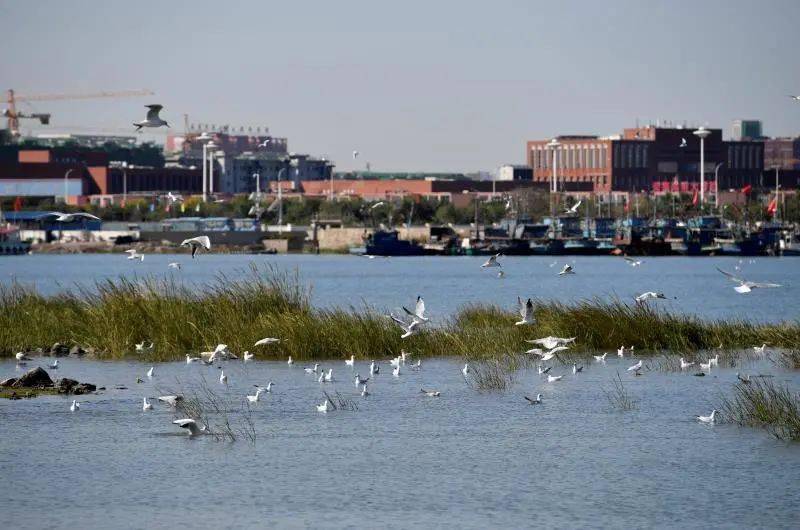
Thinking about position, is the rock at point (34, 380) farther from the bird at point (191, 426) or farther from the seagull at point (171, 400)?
the bird at point (191, 426)

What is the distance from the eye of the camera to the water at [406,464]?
2075 centimetres

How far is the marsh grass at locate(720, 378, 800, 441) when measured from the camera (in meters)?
25.2

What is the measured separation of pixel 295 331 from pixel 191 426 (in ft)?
33.5

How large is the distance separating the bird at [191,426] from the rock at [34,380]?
581 cm

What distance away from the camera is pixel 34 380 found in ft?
102

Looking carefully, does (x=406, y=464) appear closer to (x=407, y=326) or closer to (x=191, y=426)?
(x=191, y=426)

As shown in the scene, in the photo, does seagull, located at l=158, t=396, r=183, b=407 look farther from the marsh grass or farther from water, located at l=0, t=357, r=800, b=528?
the marsh grass

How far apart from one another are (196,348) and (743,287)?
12404 mm

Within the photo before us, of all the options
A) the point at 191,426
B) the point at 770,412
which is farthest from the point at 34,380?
the point at 770,412

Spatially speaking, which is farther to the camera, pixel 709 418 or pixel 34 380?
pixel 34 380

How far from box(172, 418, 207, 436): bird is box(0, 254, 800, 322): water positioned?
50.4ft

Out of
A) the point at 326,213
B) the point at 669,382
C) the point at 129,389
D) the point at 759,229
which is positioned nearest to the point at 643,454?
the point at 669,382

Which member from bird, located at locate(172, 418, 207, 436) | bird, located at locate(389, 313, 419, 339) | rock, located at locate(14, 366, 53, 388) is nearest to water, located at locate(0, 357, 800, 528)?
bird, located at locate(172, 418, 207, 436)

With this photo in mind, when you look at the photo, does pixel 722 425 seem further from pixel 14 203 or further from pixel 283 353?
pixel 14 203
